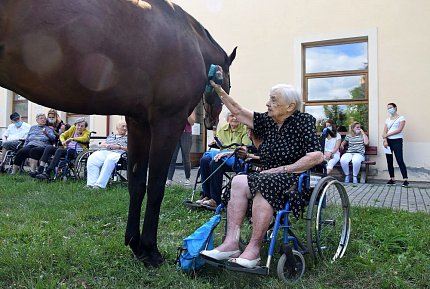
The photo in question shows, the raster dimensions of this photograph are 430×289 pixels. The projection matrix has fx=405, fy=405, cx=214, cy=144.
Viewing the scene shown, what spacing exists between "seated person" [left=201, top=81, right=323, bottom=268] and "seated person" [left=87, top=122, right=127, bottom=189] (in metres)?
3.81

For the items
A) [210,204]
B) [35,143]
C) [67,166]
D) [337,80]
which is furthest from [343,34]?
[35,143]

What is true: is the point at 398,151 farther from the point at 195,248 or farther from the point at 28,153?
the point at 28,153

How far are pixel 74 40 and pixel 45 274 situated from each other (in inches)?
54.4

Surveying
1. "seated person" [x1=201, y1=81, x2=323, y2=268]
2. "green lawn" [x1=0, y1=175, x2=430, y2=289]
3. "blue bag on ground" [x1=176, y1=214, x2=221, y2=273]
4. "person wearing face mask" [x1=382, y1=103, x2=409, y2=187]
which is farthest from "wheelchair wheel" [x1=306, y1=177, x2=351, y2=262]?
"person wearing face mask" [x1=382, y1=103, x2=409, y2=187]

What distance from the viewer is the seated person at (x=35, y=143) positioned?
7.76 metres

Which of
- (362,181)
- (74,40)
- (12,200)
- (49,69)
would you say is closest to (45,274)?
(49,69)

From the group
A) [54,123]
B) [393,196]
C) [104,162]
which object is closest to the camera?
[393,196]

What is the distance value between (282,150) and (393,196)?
4197 millimetres

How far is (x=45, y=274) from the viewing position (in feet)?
7.90

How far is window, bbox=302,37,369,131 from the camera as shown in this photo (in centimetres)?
883

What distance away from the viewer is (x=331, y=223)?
10.0 feet

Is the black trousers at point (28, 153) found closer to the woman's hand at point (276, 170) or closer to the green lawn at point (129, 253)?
the green lawn at point (129, 253)

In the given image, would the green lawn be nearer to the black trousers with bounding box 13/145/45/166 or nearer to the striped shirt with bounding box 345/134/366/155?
the black trousers with bounding box 13/145/45/166

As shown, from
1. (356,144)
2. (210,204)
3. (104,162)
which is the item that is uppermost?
(356,144)
